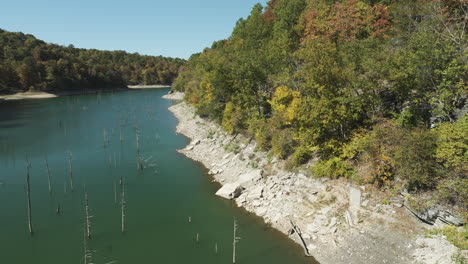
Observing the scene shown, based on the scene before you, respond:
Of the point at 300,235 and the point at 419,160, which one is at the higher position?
the point at 419,160

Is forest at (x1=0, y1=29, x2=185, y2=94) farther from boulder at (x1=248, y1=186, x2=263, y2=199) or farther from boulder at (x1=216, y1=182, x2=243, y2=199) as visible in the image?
boulder at (x1=248, y1=186, x2=263, y2=199)

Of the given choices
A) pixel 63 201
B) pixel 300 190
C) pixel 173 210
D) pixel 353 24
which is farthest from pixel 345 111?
pixel 63 201

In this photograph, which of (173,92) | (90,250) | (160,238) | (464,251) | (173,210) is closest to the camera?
(464,251)

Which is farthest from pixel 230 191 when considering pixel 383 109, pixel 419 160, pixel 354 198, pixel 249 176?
pixel 419 160

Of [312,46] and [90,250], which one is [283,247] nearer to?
[90,250]

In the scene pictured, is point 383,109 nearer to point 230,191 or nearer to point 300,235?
point 300,235

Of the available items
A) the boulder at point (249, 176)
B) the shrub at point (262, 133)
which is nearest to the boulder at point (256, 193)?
the boulder at point (249, 176)

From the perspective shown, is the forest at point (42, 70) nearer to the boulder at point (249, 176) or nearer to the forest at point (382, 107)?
the forest at point (382, 107)

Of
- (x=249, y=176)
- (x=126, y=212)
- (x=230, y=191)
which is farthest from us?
(x=249, y=176)
